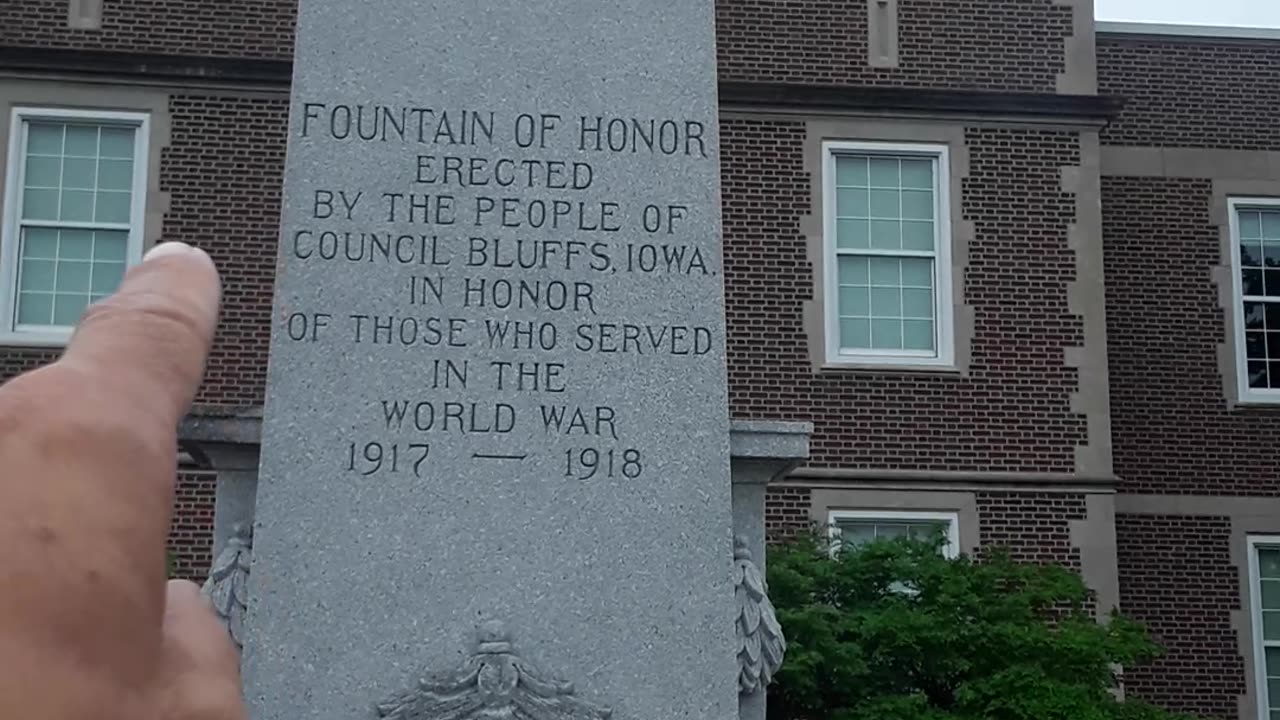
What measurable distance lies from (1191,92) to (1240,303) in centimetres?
233

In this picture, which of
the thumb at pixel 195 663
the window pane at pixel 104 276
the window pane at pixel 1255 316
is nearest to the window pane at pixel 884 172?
the window pane at pixel 1255 316

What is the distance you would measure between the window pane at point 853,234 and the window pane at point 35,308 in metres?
7.59

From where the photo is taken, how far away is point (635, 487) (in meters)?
6.01

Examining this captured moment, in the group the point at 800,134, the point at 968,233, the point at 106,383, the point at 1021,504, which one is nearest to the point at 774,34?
the point at 800,134

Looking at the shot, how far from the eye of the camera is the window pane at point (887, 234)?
675 inches

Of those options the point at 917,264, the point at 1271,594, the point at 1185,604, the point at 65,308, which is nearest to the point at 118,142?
the point at 65,308

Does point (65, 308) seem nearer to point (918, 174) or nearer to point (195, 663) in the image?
point (918, 174)

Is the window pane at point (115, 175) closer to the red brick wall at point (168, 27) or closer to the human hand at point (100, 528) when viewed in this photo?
the red brick wall at point (168, 27)

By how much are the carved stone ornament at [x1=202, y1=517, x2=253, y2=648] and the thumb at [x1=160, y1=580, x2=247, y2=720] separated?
10.7 feet

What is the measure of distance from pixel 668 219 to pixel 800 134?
36.5ft

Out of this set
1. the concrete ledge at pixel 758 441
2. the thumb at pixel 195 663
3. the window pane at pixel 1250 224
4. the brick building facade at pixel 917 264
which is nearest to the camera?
the thumb at pixel 195 663

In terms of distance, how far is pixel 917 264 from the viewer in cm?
1717

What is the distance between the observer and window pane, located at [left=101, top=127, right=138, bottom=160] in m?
16.8

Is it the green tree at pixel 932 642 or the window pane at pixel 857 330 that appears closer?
the green tree at pixel 932 642
